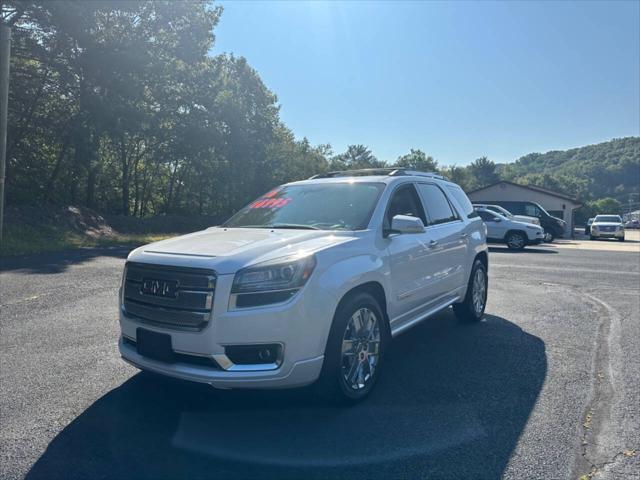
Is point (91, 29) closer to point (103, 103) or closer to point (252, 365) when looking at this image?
point (103, 103)

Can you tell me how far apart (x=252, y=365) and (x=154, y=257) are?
3.69ft

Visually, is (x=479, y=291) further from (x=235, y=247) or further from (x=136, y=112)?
(x=136, y=112)

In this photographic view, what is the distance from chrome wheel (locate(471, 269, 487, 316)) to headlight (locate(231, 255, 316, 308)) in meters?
3.83

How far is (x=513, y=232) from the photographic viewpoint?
794 inches

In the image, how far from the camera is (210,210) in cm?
4259

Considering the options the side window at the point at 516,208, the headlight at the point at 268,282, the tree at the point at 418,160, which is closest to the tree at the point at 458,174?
the tree at the point at 418,160

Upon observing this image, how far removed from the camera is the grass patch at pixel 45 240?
46.0 feet

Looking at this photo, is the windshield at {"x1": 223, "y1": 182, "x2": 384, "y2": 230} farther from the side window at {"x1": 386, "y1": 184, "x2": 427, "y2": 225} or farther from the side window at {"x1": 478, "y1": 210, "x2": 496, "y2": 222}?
the side window at {"x1": 478, "y1": 210, "x2": 496, "y2": 222}

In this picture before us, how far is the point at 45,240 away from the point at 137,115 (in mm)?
9811

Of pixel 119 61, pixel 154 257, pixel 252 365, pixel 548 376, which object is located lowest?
pixel 548 376

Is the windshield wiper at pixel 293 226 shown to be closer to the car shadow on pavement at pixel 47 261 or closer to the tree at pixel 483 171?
the car shadow on pavement at pixel 47 261

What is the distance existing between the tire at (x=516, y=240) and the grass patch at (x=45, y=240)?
14.9 metres

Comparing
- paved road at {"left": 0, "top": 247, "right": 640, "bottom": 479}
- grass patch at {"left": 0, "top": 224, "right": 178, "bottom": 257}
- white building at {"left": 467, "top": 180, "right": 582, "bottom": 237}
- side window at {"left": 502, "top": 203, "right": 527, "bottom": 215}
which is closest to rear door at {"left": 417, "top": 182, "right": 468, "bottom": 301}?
paved road at {"left": 0, "top": 247, "right": 640, "bottom": 479}

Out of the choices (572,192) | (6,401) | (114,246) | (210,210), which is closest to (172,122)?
(210,210)
